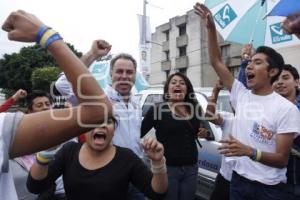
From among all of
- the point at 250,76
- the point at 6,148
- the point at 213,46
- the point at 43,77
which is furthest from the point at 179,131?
the point at 43,77

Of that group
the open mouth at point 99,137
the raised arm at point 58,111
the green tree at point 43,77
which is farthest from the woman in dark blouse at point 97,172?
the green tree at point 43,77

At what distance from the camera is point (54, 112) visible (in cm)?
125

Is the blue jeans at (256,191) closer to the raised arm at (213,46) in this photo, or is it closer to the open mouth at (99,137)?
the raised arm at (213,46)

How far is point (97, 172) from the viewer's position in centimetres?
215

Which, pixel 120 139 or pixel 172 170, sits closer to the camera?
pixel 120 139

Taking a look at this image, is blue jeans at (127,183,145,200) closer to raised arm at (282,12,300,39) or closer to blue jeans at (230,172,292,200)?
blue jeans at (230,172,292,200)

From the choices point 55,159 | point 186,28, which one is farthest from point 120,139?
point 186,28

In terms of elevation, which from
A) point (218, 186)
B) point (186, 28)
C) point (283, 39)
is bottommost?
point (218, 186)

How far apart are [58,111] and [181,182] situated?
2.46m

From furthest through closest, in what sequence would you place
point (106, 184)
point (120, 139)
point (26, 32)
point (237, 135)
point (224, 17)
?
1. point (224, 17)
2. point (120, 139)
3. point (237, 135)
4. point (106, 184)
5. point (26, 32)

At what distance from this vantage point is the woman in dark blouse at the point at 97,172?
6.68 feet

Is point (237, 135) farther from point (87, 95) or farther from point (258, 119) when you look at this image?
point (87, 95)

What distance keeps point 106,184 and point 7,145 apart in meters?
1.05

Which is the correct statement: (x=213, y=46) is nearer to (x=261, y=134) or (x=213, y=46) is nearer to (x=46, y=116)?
(x=261, y=134)
